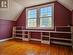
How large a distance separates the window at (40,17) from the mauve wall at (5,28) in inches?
48.0

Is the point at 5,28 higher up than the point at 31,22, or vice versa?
the point at 31,22

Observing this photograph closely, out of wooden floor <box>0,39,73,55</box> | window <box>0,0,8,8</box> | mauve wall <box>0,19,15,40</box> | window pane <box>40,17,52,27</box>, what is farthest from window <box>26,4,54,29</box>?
window <box>0,0,8,8</box>

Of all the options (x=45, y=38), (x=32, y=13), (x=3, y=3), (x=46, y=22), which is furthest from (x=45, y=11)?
(x=3, y=3)

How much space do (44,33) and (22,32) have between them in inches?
64.9

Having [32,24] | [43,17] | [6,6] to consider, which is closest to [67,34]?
[43,17]

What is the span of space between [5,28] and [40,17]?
92.5 inches

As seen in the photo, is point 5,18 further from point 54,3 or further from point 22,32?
point 54,3

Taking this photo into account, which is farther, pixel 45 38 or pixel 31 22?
pixel 31 22

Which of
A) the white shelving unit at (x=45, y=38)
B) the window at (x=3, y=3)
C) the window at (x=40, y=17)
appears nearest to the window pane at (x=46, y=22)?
the window at (x=40, y=17)

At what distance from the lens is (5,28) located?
559cm

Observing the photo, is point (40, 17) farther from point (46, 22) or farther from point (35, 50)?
point (35, 50)

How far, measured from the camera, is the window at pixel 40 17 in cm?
490

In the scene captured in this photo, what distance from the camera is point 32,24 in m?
5.68

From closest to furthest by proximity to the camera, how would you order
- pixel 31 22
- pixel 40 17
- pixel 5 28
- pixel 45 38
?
pixel 45 38, pixel 40 17, pixel 5 28, pixel 31 22
